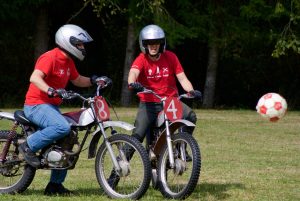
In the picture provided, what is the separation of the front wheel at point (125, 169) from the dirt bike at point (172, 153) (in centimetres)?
27

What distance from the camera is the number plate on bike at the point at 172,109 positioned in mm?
8938

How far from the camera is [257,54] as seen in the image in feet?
113

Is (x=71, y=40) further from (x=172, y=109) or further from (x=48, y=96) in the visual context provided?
(x=172, y=109)

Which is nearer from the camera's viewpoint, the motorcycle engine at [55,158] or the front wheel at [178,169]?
the front wheel at [178,169]

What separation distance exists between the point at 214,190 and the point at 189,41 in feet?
80.1

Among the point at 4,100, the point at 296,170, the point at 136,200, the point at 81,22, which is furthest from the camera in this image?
the point at 81,22

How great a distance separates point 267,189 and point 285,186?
40 cm

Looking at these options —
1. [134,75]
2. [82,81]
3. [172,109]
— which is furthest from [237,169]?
[82,81]

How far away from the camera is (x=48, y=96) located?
872 cm

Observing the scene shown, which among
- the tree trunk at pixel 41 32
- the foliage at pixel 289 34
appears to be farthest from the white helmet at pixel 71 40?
the tree trunk at pixel 41 32

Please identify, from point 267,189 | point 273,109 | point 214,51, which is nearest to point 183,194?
point 267,189

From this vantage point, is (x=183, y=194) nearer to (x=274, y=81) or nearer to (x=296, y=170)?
(x=296, y=170)

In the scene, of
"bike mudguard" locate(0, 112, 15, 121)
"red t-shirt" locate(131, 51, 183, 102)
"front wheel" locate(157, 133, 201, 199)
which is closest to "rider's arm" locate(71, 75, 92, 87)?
"red t-shirt" locate(131, 51, 183, 102)

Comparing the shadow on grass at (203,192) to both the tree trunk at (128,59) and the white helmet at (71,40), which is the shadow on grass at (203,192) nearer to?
the white helmet at (71,40)
